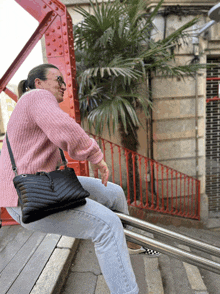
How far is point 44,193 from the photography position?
1.02 m

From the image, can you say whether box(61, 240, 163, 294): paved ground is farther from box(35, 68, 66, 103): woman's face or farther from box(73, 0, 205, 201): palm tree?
box(73, 0, 205, 201): palm tree

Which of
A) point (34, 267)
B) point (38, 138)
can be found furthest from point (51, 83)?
point (34, 267)

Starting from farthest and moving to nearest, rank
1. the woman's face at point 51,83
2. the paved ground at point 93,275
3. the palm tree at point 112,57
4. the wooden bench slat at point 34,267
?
1. the palm tree at point 112,57
2. the paved ground at point 93,275
3. the wooden bench slat at point 34,267
4. the woman's face at point 51,83

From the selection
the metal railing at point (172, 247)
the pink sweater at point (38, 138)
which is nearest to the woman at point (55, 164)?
the pink sweater at point (38, 138)

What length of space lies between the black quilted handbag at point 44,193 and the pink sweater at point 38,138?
0.06m

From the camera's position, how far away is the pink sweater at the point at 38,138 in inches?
40.2

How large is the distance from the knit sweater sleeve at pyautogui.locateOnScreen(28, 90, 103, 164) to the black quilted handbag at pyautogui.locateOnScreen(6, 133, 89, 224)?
0.55 ft

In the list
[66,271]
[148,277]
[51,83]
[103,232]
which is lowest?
[148,277]

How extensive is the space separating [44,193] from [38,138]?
294 mm

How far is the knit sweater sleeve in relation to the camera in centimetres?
101

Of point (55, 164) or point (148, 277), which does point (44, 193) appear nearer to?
point (55, 164)

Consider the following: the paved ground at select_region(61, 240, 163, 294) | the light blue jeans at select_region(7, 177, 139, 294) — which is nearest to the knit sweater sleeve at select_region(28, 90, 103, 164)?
the light blue jeans at select_region(7, 177, 139, 294)

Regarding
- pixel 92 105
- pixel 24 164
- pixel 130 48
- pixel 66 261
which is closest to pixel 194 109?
pixel 130 48

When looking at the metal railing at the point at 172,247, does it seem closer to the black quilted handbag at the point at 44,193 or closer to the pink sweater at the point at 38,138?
the black quilted handbag at the point at 44,193
